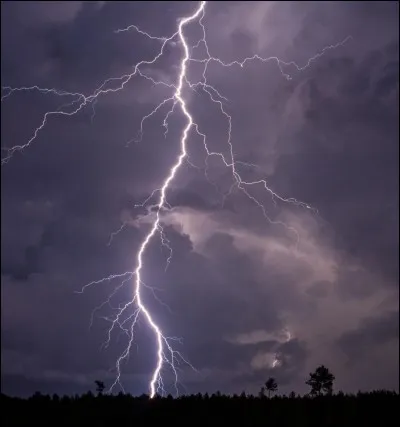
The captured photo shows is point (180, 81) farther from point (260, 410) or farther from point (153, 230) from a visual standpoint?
point (260, 410)

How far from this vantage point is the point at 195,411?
12633 millimetres

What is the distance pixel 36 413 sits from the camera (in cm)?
1220

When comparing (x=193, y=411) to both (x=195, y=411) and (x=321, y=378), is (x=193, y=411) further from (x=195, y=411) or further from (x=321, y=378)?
(x=321, y=378)

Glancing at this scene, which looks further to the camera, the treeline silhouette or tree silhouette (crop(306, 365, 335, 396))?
tree silhouette (crop(306, 365, 335, 396))

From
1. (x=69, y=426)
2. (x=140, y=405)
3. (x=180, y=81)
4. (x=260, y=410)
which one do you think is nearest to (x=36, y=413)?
(x=69, y=426)

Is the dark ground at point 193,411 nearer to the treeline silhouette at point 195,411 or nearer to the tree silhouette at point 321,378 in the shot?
the treeline silhouette at point 195,411

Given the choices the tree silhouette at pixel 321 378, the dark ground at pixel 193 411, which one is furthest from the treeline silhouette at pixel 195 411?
the tree silhouette at pixel 321 378

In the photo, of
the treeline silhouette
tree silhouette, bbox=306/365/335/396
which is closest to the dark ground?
the treeline silhouette

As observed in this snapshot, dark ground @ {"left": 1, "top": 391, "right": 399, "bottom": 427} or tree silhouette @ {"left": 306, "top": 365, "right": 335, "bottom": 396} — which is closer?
dark ground @ {"left": 1, "top": 391, "right": 399, "bottom": 427}

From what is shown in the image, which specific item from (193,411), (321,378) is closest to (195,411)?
(193,411)

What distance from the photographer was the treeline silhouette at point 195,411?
12.2m

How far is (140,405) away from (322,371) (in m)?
19.5

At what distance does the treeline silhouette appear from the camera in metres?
12.2

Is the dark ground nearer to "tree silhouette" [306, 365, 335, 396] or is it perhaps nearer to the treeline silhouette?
the treeline silhouette
